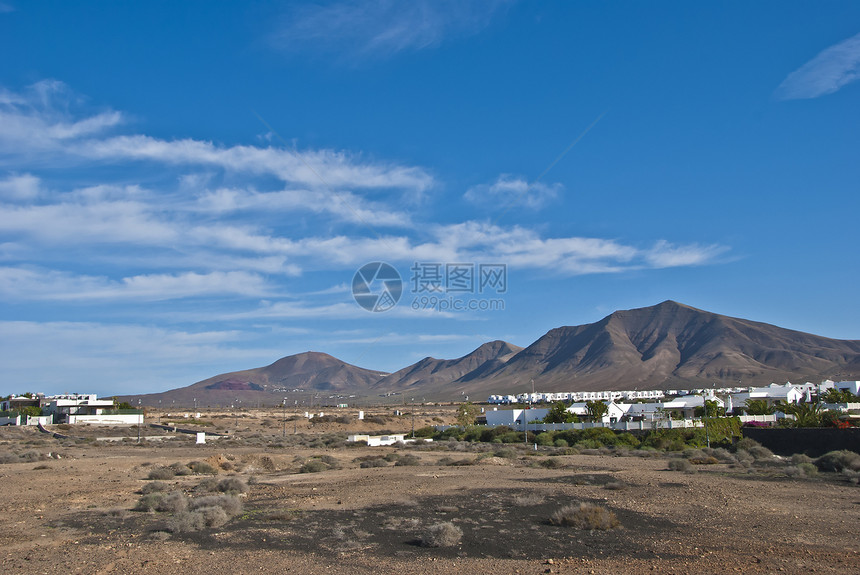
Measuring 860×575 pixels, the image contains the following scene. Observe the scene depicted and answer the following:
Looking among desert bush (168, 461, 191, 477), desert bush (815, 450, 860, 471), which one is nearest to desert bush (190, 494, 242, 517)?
desert bush (168, 461, 191, 477)

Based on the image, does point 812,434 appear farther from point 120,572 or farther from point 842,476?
point 120,572

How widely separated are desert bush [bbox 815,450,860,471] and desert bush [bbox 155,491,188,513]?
2753 centimetres

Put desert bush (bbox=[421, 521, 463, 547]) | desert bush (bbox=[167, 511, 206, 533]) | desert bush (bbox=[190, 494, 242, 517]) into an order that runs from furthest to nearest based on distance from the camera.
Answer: desert bush (bbox=[190, 494, 242, 517]) < desert bush (bbox=[167, 511, 206, 533]) < desert bush (bbox=[421, 521, 463, 547])

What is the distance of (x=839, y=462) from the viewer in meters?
29.7

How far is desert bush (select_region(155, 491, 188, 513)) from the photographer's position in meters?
19.8

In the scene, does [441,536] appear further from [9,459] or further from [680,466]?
[9,459]

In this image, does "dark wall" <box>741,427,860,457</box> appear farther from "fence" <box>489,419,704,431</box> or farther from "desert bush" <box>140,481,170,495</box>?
"desert bush" <box>140,481,170,495</box>

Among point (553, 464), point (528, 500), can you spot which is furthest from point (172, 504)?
point (553, 464)

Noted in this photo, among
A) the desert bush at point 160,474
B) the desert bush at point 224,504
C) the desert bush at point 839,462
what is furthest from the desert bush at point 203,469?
the desert bush at point 839,462

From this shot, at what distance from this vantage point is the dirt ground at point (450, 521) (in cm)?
1302

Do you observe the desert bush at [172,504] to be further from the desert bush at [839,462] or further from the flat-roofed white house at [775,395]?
the flat-roofed white house at [775,395]

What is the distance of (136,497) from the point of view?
23938 mm

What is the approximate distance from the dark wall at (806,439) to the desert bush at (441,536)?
28.6 meters

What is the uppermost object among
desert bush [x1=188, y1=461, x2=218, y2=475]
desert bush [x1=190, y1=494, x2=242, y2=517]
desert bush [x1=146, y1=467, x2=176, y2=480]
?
desert bush [x1=190, y1=494, x2=242, y2=517]
